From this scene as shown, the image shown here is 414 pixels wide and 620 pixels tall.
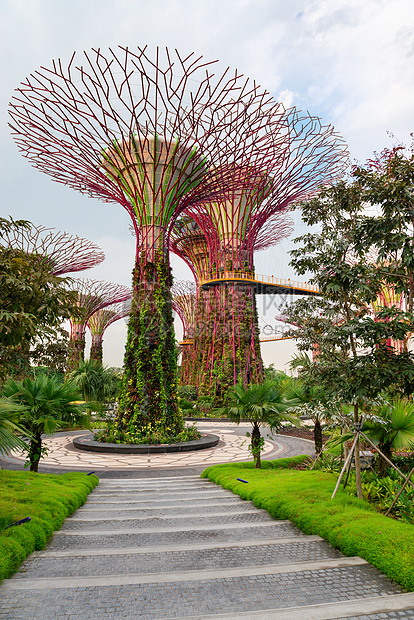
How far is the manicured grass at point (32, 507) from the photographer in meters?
3.06

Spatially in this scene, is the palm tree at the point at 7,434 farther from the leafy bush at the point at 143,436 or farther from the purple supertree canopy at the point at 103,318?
Answer: the purple supertree canopy at the point at 103,318

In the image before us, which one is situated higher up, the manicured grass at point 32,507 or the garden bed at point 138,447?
the manicured grass at point 32,507

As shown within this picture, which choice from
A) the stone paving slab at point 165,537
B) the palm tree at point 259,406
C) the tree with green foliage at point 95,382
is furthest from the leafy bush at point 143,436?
the stone paving slab at point 165,537

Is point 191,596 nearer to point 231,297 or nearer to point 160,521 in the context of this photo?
point 160,521

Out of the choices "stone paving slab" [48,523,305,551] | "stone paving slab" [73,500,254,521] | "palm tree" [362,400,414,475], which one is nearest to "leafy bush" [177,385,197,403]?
"palm tree" [362,400,414,475]

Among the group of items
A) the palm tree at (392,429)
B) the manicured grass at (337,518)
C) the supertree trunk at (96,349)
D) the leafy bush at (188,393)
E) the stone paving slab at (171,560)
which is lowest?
the stone paving slab at (171,560)

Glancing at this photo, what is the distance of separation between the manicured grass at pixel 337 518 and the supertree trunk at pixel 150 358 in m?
4.96

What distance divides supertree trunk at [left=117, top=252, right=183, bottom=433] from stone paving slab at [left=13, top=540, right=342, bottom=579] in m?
7.81

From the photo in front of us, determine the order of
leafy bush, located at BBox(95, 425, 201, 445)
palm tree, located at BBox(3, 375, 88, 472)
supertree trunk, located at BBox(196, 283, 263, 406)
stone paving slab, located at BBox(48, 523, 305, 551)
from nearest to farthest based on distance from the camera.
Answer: stone paving slab, located at BBox(48, 523, 305, 551), palm tree, located at BBox(3, 375, 88, 472), leafy bush, located at BBox(95, 425, 201, 445), supertree trunk, located at BBox(196, 283, 263, 406)

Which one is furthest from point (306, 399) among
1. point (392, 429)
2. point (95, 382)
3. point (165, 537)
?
point (95, 382)

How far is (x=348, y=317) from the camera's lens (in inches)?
237

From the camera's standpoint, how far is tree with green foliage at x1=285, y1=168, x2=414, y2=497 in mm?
4570

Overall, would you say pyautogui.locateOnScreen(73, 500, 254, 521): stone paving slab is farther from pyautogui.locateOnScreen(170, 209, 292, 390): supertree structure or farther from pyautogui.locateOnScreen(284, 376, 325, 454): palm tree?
pyautogui.locateOnScreen(170, 209, 292, 390): supertree structure

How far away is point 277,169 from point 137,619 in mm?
13052
